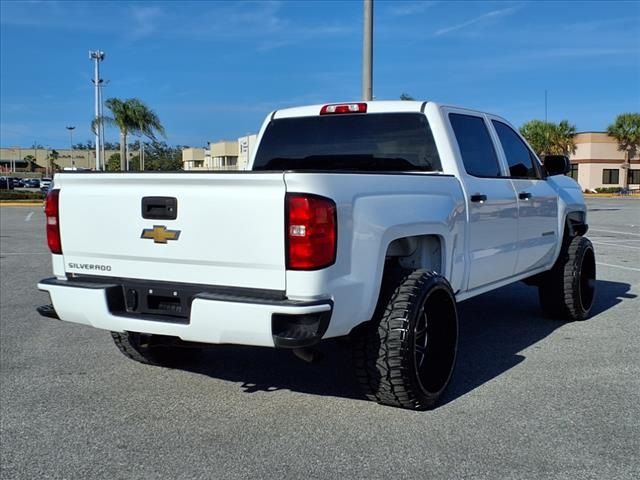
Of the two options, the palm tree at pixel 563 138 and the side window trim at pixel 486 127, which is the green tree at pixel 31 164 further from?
the side window trim at pixel 486 127

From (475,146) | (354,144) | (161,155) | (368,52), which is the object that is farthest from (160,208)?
(161,155)

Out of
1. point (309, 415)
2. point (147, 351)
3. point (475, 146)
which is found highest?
point (475, 146)

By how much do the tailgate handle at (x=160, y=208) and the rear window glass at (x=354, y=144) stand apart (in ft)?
6.30

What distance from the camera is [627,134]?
58125 millimetres

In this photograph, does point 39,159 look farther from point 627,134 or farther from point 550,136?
point 627,134

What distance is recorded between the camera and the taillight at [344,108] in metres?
5.55

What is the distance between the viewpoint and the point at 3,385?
4.95 meters

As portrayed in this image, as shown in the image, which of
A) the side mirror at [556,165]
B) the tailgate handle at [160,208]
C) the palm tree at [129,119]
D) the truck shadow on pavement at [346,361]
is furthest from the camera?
the palm tree at [129,119]

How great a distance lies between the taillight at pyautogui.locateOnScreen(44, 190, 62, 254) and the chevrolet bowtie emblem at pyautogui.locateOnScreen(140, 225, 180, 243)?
72cm

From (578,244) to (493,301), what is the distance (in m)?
1.47

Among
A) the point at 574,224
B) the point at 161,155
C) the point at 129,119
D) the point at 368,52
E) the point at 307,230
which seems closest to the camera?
the point at 307,230

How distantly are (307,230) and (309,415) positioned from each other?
54.5 inches

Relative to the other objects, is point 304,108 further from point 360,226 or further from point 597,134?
point 597,134

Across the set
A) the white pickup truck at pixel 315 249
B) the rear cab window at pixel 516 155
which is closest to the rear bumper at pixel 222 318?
the white pickup truck at pixel 315 249
